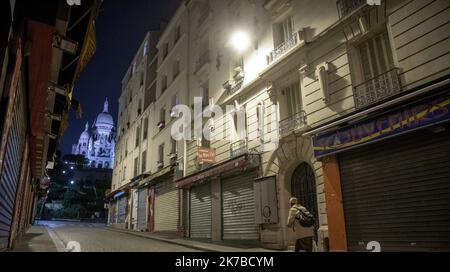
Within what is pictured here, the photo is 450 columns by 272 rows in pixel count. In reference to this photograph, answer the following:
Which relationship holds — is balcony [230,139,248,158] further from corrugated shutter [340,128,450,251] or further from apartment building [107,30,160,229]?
apartment building [107,30,160,229]

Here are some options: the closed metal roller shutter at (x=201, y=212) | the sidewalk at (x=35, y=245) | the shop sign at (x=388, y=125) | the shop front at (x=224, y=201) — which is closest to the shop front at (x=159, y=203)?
the closed metal roller shutter at (x=201, y=212)

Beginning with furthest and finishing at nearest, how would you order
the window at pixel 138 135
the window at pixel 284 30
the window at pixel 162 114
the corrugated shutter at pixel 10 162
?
the window at pixel 138 135 → the window at pixel 162 114 → the window at pixel 284 30 → the corrugated shutter at pixel 10 162

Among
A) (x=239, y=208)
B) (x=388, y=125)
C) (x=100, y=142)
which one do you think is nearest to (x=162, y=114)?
(x=239, y=208)

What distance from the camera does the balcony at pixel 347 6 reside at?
10530mm

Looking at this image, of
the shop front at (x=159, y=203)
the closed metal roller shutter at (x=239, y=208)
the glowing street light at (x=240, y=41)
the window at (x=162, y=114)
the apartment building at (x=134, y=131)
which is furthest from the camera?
the apartment building at (x=134, y=131)

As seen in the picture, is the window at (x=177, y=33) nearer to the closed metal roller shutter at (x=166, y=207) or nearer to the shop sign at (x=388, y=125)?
the closed metal roller shutter at (x=166, y=207)

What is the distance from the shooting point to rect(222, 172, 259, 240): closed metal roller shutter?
571 inches

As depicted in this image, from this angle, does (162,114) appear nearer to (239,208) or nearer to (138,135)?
(138,135)

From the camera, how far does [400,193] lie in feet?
28.9

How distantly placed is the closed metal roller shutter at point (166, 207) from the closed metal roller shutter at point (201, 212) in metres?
2.05

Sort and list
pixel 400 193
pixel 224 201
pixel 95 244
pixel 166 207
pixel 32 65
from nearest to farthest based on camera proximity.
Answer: pixel 32 65, pixel 400 193, pixel 95 244, pixel 224 201, pixel 166 207

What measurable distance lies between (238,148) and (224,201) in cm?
297

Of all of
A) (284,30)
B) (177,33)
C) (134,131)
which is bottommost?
(284,30)

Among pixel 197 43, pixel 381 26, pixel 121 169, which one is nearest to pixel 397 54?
pixel 381 26
